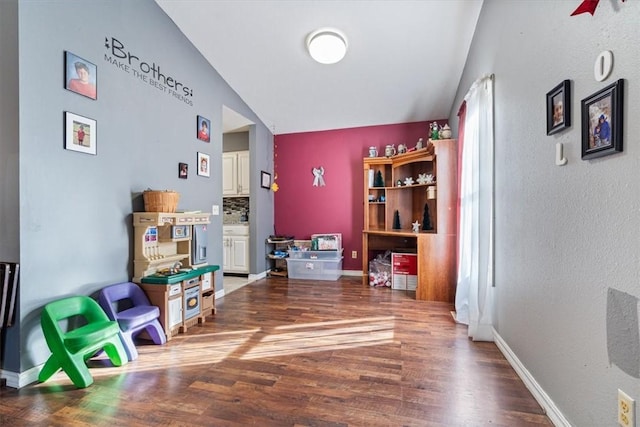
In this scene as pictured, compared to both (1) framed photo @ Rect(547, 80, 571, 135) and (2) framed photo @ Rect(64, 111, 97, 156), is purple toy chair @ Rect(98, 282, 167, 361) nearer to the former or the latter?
(2) framed photo @ Rect(64, 111, 97, 156)

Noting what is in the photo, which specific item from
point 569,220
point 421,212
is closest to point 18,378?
point 569,220

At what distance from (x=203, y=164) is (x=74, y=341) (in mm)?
2157

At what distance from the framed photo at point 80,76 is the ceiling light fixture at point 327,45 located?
6.23ft

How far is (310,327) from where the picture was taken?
102 inches

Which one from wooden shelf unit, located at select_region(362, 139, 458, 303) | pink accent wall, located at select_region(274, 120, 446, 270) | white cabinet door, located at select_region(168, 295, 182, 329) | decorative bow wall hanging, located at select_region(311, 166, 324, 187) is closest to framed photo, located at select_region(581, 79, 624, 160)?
wooden shelf unit, located at select_region(362, 139, 458, 303)

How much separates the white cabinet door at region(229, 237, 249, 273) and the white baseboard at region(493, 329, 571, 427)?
11.4 feet

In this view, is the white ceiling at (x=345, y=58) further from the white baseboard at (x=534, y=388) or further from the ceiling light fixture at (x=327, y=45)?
the white baseboard at (x=534, y=388)

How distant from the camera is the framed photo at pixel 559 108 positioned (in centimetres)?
130

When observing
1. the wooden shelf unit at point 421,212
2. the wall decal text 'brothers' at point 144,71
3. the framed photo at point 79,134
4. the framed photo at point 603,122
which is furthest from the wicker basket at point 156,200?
the framed photo at point 603,122

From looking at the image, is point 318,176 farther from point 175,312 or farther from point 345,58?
point 175,312

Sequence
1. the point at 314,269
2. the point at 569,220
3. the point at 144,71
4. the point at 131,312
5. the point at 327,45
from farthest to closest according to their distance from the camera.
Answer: the point at 314,269, the point at 327,45, the point at 144,71, the point at 131,312, the point at 569,220

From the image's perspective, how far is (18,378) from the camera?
1.71 metres

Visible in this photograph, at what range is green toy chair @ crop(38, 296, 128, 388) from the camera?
1693 millimetres

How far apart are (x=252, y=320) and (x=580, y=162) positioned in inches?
104
